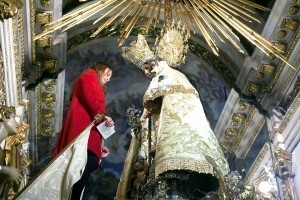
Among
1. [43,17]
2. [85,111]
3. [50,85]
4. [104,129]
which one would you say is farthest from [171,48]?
[50,85]

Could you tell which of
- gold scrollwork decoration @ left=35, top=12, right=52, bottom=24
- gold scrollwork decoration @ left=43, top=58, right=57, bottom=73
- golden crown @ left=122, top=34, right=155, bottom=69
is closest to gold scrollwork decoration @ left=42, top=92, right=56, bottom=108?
gold scrollwork decoration @ left=43, top=58, right=57, bottom=73

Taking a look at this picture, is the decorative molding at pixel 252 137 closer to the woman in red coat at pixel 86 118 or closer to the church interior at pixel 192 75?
the church interior at pixel 192 75

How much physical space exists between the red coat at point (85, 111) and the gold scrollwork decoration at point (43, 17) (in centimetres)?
168

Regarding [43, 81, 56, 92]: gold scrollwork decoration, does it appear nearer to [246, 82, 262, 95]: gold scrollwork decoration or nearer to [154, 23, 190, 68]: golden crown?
[154, 23, 190, 68]: golden crown

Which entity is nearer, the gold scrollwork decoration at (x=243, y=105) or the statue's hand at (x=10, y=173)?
the statue's hand at (x=10, y=173)

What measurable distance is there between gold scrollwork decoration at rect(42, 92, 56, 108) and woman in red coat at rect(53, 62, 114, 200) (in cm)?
251

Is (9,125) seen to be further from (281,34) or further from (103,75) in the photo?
(281,34)

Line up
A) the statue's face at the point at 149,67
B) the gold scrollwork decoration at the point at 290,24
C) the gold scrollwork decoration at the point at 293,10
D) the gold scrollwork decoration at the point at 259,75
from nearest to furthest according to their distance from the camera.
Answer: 1. the statue's face at the point at 149,67
2. the gold scrollwork decoration at the point at 293,10
3. the gold scrollwork decoration at the point at 290,24
4. the gold scrollwork decoration at the point at 259,75

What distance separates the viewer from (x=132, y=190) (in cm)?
607

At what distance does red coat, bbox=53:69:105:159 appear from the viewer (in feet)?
18.0

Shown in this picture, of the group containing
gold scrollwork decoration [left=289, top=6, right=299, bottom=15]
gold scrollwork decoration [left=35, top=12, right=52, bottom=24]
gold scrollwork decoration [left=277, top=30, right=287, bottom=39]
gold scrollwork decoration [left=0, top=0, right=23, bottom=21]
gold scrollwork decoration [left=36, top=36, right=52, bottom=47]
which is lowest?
gold scrollwork decoration [left=36, top=36, right=52, bottom=47]

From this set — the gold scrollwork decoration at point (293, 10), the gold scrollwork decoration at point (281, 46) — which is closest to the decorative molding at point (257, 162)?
the gold scrollwork decoration at point (281, 46)

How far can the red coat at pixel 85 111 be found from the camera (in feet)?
18.0

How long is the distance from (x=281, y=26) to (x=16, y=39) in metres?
3.20
